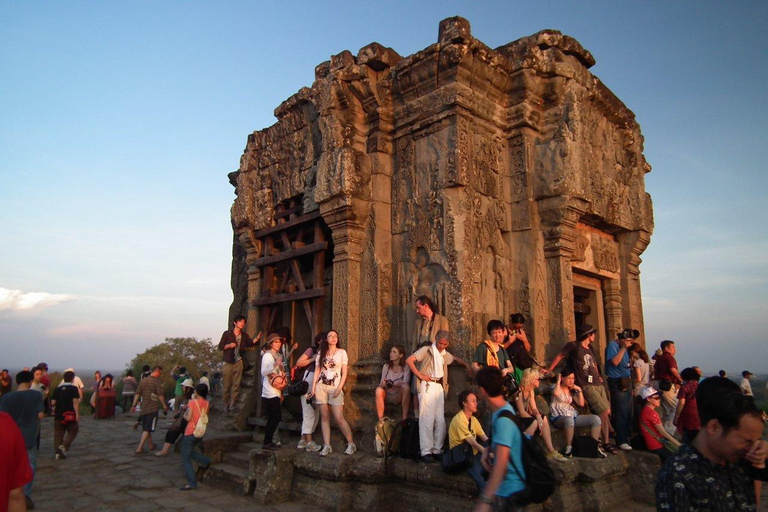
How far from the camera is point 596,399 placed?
246 inches

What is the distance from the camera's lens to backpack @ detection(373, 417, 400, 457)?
5.90m

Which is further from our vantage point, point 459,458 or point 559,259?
point 559,259

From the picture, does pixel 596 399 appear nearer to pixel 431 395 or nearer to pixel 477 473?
pixel 431 395

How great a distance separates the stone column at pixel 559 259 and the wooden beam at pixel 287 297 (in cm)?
336

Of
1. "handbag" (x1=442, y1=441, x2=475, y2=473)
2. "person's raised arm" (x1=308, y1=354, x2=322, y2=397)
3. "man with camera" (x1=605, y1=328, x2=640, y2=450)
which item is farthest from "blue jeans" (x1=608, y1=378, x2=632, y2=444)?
"person's raised arm" (x1=308, y1=354, x2=322, y2=397)

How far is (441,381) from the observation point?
5996 millimetres

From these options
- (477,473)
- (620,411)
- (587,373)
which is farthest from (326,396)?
(620,411)

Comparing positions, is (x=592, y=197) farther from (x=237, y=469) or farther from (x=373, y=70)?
(x=237, y=469)

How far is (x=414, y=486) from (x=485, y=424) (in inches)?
40.0

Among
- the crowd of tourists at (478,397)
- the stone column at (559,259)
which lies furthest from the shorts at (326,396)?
the stone column at (559,259)

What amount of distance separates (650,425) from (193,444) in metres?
5.62

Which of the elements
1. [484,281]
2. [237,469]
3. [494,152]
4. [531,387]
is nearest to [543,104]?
[494,152]

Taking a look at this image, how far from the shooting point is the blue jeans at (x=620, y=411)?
6379 millimetres

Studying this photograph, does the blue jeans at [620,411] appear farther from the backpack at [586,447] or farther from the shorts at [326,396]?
the shorts at [326,396]
